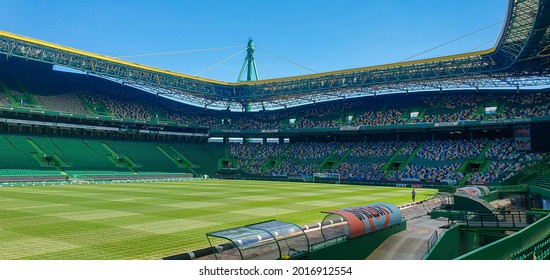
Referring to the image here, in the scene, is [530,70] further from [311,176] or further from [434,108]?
[311,176]

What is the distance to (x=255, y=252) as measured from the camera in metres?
10.1

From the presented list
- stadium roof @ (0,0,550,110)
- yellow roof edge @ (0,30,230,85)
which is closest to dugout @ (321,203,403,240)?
stadium roof @ (0,0,550,110)

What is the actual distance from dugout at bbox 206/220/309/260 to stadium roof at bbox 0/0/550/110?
27505 mm

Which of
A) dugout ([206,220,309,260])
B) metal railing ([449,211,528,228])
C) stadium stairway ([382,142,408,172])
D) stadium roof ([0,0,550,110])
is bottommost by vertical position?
metal railing ([449,211,528,228])

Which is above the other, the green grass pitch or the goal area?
the goal area

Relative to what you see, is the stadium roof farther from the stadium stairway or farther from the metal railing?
the metal railing

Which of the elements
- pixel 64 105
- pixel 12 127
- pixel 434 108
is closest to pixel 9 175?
pixel 12 127

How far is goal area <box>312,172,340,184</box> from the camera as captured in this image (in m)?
62.4

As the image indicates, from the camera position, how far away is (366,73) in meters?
57.8

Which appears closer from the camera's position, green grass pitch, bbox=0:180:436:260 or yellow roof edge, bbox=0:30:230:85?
green grass pitch, bbox=0:180:436:260

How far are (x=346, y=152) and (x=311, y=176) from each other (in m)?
8.67

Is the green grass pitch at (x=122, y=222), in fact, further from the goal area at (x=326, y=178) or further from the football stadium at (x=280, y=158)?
the goal area at (x=326, y=178)

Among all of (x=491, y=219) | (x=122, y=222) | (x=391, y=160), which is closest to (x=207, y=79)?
(x=391, y=160)

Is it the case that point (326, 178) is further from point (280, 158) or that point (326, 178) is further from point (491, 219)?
point (491, 219)
